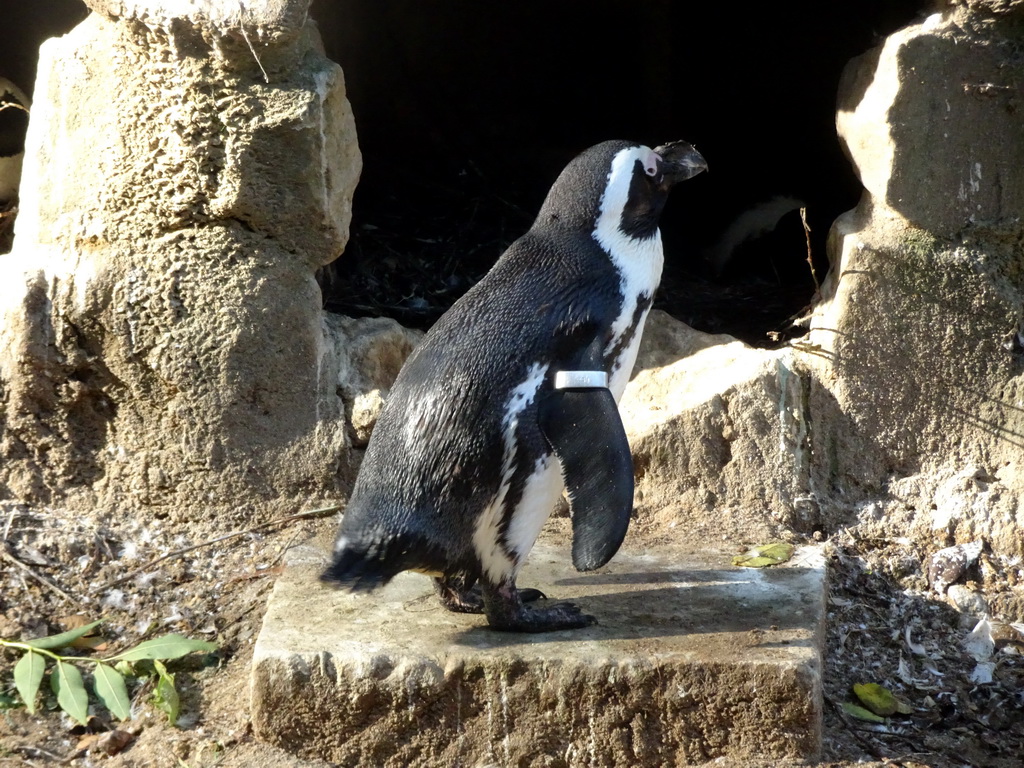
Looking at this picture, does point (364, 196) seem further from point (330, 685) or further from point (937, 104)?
point (330, 685)

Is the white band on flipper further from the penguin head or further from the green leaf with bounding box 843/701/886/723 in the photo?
the green leaf with bounding box 843/701/886/723

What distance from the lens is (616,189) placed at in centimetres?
241

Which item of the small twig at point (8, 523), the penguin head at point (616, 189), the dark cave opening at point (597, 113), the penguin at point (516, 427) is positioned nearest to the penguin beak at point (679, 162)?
the penguin head at point (616, 189)

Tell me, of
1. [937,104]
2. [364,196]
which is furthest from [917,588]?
[364,196]

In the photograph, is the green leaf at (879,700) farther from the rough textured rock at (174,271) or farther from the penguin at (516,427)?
the rough textured rock at (174,271)

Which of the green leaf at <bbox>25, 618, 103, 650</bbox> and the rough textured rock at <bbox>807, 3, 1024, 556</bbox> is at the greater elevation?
the rough textured rock at <bbox>807, 3, 1024, 556</bbox>

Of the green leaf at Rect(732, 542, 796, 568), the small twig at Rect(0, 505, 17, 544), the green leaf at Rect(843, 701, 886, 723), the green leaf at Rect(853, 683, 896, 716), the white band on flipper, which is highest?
the white band on flipper

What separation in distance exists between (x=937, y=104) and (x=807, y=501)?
1.08 meters

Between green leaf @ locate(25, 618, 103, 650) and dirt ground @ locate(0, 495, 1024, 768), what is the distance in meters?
0.06

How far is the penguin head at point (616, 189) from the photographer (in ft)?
7.91

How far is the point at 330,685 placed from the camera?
7.24ft

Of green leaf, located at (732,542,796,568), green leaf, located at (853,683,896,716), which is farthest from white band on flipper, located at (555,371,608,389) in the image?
green leaf, located at (853,683,896,716)

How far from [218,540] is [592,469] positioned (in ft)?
3.94

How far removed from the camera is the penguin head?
2410mm
